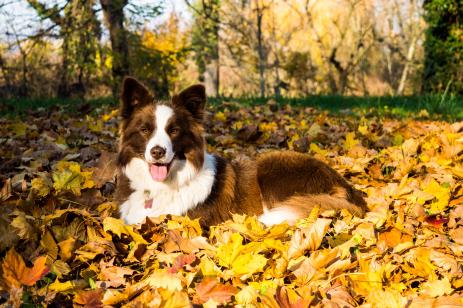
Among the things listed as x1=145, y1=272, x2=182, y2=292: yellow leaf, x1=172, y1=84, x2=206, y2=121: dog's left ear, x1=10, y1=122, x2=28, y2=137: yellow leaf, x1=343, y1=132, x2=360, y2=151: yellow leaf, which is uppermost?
x1=172, y1=84, x2=206, y2=121: dog's left ear

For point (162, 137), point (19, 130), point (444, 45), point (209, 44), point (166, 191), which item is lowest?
point (166, 191)

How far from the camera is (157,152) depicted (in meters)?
3.34

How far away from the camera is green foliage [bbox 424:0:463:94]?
15.8 m

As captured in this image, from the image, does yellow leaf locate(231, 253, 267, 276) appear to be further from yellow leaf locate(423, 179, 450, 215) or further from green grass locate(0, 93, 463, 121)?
green grass locate(0, 93, 463, 121)

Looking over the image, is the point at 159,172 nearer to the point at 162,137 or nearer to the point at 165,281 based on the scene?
the point at 162,137

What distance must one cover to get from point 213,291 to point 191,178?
1.53m

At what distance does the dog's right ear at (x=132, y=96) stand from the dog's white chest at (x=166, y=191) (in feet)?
1.53

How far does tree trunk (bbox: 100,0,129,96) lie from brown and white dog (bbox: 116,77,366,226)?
955 centimetres

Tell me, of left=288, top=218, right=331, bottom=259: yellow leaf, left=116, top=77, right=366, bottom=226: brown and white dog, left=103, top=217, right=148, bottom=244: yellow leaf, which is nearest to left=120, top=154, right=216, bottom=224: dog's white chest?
left=116, top=77, right=366, bottom=226: brown and white dog

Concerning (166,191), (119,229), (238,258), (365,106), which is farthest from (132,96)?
(365,106)

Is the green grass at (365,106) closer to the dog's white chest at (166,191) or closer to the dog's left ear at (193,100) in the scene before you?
the dog's left ear at (193,100)

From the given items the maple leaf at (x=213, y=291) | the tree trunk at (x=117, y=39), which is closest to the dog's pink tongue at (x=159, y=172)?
the maple leaf at (x=213, y=291)

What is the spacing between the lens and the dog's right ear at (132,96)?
362 cm

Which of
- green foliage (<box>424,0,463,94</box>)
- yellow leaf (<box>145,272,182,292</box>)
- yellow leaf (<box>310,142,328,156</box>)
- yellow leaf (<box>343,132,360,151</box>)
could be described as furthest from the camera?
green foliage (<box>424,0,463,94</box>)
